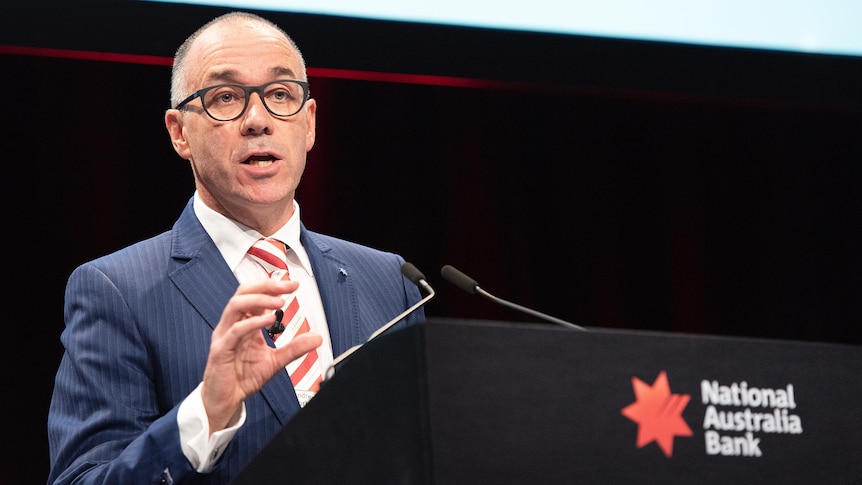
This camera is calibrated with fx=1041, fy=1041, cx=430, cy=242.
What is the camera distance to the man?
1.52 meters

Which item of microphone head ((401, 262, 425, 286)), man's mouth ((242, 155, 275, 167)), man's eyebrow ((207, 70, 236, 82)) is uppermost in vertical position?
man's eyebrow ((207, 70, 236, 82))

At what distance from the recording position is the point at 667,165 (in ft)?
11.1

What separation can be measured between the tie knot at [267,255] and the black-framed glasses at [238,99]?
0.25 meters

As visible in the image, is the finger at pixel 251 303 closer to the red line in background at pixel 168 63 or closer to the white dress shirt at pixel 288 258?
the white dress shirt at pixel 288 258

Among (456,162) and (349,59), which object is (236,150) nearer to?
(349,59)

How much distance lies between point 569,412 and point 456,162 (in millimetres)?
1996

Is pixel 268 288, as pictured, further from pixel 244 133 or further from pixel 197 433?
pixel 244 133

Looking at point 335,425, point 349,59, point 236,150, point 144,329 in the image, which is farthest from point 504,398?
point 349,59

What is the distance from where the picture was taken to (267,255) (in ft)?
6.66

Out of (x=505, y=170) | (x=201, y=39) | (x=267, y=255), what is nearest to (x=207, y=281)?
(x=267, y=255)

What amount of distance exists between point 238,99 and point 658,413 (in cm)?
110

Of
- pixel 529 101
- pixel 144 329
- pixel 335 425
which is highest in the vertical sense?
pixel 529 101

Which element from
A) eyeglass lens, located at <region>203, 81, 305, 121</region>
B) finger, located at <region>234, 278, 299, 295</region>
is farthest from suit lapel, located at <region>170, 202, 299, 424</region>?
finger, located at <region>234, 278, 299, 295</region>

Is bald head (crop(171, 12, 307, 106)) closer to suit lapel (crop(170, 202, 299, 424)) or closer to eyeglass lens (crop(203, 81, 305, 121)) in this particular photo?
eyeglass lens (crop(203, 81, 305, 121))
